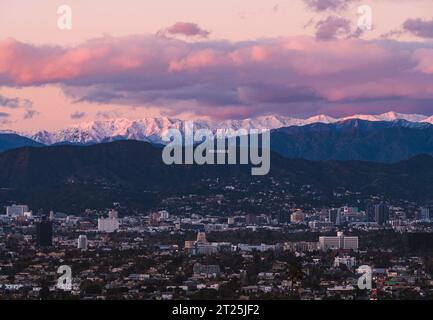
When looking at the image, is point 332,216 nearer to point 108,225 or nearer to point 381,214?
point 381,214

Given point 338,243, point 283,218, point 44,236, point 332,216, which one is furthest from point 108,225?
point 338,243

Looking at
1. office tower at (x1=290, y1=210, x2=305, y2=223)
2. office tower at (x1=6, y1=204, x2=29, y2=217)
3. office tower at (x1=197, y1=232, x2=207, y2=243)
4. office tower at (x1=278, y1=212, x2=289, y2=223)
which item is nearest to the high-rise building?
office tower at (x1=278, y1=212, x2=289, y2=223)

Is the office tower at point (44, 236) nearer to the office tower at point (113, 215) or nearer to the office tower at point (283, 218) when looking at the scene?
the office tower at point (113, 215)

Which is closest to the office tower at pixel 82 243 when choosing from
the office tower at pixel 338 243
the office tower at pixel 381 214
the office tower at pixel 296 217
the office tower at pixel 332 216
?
the office tower at pixel 338 243
